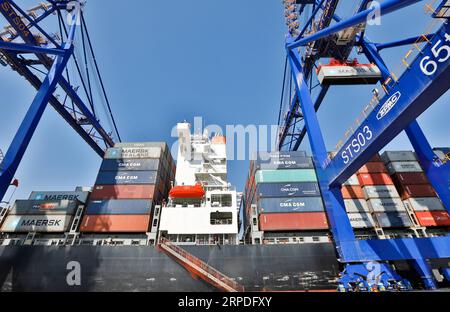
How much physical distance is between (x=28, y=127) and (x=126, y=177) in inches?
325

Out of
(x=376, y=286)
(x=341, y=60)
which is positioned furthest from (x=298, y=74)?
(x=376, y=286)

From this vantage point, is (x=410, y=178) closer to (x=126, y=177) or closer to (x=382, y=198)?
(x=382, y=198)

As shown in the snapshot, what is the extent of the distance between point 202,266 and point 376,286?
10.8 m

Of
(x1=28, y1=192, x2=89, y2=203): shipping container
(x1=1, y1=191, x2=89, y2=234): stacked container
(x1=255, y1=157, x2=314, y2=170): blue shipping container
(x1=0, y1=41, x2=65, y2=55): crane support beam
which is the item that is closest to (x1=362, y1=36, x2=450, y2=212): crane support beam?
(x1=255, y1=157, x2=314, y2=170): blue shipping container

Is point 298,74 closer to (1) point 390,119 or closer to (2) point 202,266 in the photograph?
(1) point 390,119

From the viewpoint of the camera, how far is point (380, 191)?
2058 cm

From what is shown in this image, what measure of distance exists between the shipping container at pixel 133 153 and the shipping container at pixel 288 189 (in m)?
11.1

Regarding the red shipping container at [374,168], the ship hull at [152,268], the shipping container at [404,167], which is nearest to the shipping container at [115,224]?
the ship hull at [152,268]

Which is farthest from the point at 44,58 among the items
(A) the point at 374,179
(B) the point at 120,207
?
(A) the point at 374,179

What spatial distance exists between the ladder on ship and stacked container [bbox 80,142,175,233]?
337 cm

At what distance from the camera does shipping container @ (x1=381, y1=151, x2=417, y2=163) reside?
76.3ft

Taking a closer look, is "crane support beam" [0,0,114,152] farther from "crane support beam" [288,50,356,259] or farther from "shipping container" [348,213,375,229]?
"shipping container" [348,213,375,229]

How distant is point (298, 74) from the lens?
21.8m

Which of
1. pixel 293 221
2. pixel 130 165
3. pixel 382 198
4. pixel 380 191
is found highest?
pixel 130 165
